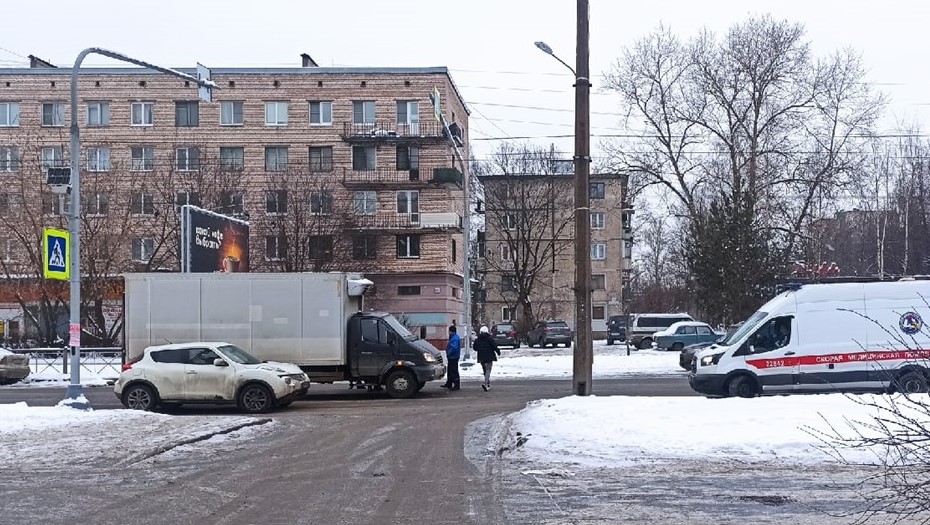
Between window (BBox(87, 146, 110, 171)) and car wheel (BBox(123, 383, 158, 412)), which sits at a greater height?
window (BBox(87, 146, 110, 171))

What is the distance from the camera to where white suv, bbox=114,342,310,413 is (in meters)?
21.0

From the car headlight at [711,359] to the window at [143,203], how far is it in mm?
35687

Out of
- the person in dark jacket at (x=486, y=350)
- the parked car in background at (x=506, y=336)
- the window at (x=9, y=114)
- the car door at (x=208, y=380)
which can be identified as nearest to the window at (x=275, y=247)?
the parked car in background at (x=506, y=336)

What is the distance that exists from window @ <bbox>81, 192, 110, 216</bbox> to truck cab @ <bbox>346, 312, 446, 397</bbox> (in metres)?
25.9

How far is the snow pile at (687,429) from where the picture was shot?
1291 cm

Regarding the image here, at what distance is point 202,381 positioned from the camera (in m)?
21.1

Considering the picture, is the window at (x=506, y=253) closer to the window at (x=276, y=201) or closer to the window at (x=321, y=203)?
the window at (x=321, y=203)

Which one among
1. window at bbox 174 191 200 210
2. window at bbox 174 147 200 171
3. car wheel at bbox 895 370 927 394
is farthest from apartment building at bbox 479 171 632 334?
car wheel at bbox 895 370 927 394

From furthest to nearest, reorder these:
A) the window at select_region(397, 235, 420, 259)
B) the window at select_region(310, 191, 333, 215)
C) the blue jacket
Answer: the window at select_region(397, 235, 420, 259) → the window at select_region(310, 191, 333, 215) → the blue jacket

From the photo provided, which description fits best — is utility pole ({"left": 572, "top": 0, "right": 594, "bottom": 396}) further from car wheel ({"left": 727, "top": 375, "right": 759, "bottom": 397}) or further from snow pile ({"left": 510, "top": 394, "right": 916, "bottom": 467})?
car wheel ({"left": 727, "top": 375, "right": 759, "bottom": 397})

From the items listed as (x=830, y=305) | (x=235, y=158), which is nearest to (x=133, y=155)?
(x=235, y=158)

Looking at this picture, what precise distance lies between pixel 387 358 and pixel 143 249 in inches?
1488

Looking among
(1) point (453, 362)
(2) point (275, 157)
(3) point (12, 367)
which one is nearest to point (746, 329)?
(1) point (453, 362)

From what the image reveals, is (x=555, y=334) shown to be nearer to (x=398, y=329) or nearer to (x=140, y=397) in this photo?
(x=398, y=329)
